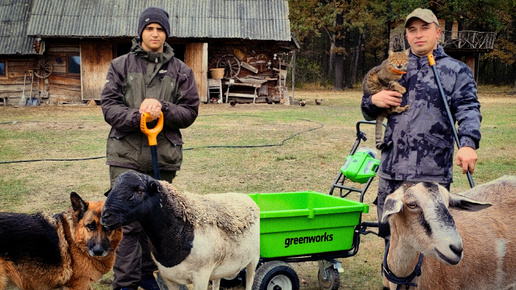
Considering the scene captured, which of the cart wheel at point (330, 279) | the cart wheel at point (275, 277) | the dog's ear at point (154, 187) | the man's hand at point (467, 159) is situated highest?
the man's hand at point (467, 159)

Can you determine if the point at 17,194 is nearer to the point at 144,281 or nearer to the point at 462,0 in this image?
the point at 144,281

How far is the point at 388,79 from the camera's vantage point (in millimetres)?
4199

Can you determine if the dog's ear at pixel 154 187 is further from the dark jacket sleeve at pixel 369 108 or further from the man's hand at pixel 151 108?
the dark jacket sleeve at pixel 369 108

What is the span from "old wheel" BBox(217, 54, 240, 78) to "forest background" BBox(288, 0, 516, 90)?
14.4 meters

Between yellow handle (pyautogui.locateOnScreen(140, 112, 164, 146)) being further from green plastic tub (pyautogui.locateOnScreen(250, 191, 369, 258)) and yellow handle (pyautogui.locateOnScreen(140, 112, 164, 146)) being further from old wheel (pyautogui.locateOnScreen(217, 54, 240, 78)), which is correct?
old wheel (pyautogui.locateOnScreen(217, 54, 240, 78))

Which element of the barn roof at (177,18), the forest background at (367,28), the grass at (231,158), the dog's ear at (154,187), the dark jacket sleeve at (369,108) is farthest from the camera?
the forest background at (367,28)

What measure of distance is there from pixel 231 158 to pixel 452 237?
8.21 meters

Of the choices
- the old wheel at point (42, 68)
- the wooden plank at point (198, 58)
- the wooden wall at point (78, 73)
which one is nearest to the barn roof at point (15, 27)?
the wooden wall at point (78, 73)

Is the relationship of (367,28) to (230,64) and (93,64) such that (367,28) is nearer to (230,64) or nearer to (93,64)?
(230,64)

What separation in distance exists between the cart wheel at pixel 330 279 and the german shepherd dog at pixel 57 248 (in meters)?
1.86

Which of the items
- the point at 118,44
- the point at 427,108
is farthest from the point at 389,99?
the point at 118,44

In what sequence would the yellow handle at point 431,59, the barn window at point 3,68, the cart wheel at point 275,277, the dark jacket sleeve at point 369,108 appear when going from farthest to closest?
the barn window at point 3,68 → the cart wheel at point 275,277 → the dark jacket sleeve at point 369,108 → the yellow handle at point 431,59

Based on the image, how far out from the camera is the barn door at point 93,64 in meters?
23.2

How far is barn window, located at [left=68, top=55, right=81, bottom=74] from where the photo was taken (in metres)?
23.8
